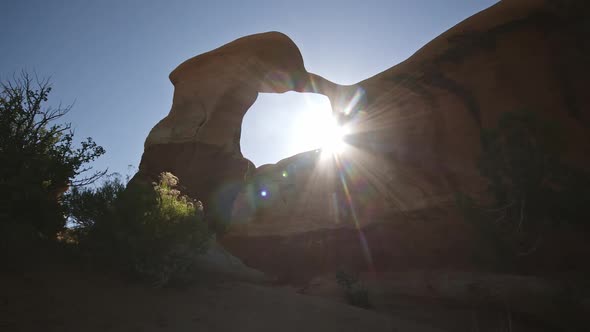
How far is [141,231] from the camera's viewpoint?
284 inches

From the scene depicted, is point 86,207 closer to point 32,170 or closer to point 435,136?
point 32,170

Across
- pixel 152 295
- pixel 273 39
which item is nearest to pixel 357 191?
pixel 273 39

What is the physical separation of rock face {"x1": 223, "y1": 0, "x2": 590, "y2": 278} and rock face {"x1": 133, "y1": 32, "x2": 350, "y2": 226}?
4.10 m

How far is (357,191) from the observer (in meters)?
16.9

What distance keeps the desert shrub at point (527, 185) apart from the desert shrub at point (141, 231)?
8.84 meters

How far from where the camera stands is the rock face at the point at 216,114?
1603 cm

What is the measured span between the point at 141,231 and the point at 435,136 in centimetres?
1226

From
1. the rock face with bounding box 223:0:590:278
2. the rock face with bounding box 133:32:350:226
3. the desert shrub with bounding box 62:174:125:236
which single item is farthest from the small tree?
the rock face with bounding box 223:0:590:278

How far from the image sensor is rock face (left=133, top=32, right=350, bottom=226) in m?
16.0

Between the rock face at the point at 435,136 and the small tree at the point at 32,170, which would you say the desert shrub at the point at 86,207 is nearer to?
the small tree at the point at 32,170

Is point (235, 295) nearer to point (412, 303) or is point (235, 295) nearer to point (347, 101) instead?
point (412, 303)

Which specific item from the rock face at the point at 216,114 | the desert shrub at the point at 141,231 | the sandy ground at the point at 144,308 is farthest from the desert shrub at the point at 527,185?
the rock face at the point at 216,114

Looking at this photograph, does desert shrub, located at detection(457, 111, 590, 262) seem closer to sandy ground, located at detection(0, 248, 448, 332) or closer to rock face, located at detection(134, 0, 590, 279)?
rock face, located at detection(134, 0, 590, 279)

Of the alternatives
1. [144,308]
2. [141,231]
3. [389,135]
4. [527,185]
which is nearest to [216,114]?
[389,135]
